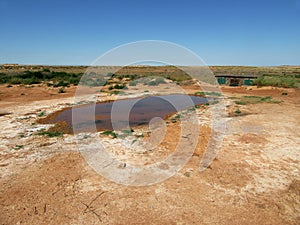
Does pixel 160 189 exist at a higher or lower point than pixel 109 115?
lower

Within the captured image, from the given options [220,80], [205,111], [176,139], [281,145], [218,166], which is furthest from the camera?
[220,80]

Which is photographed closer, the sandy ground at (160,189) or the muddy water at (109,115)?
the sandy ground at (160,189)

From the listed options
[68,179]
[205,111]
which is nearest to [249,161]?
[68,179]

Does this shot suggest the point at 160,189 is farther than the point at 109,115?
No

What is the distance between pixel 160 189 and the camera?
14.6ft

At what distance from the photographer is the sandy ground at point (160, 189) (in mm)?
3675

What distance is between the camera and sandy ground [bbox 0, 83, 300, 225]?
3.67m

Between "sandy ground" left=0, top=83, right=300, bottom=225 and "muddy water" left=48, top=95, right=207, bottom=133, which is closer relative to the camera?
"sandy ground" left=0, top=83, right=300, bottom=225

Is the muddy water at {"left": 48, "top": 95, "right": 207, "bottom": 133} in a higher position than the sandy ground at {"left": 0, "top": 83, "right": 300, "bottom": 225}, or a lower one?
higher

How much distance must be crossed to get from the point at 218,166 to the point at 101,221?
3.18 metres

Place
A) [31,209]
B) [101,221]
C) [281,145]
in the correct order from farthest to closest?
[281,145]
[31,209]
[101,221]

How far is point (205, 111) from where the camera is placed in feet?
37.8

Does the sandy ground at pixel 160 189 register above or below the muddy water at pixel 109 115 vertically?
below

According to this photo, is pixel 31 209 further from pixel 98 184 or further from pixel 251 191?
pixel 251 191
